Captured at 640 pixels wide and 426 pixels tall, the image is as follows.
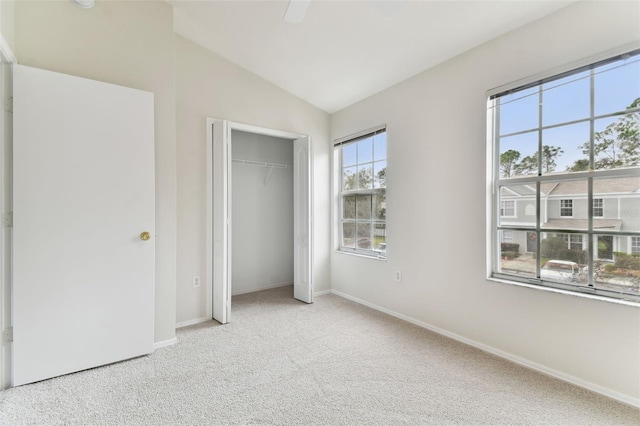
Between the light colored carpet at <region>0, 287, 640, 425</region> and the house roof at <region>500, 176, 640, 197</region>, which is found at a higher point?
the house roof at <region>500, 176, 640, 197</region>

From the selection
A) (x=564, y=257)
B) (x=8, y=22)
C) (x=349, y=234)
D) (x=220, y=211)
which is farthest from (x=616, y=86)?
(x=8, y=22)

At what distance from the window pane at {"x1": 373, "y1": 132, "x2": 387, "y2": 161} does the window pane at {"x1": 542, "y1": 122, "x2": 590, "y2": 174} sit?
61.9 inches

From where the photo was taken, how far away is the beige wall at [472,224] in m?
1.90

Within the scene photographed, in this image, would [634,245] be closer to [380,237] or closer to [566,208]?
[566,208]

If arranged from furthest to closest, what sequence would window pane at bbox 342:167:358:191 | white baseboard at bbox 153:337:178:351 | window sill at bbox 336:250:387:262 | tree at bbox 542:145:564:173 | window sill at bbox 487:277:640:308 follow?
window pane at bbox 342:167:358:191
window sill at bbox 336:250:387:262
white baseboard at bbox 153:337:178:351
tree at bbox 542:145:564:173
window sill at bbox 487:277:640:308

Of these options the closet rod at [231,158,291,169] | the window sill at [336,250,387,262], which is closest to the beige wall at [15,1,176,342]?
the closet rod at [231,158,291,169]

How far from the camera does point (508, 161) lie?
245cm

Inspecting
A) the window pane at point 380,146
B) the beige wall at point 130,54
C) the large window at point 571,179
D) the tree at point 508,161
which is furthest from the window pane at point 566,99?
the beige wall at point 130,54

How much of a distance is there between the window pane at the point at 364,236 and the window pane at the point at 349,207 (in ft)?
0.60

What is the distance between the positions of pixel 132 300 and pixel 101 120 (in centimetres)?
140

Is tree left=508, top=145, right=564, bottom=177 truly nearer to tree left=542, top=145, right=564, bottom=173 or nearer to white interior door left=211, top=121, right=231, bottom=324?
tree left=542, top=145, right=564, bottom=173

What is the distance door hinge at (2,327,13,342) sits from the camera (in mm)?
1973

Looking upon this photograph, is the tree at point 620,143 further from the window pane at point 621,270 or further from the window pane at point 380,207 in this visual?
the window pane at point 380,207

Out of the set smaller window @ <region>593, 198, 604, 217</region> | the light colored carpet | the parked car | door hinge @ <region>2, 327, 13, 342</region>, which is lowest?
the light colored carpet
